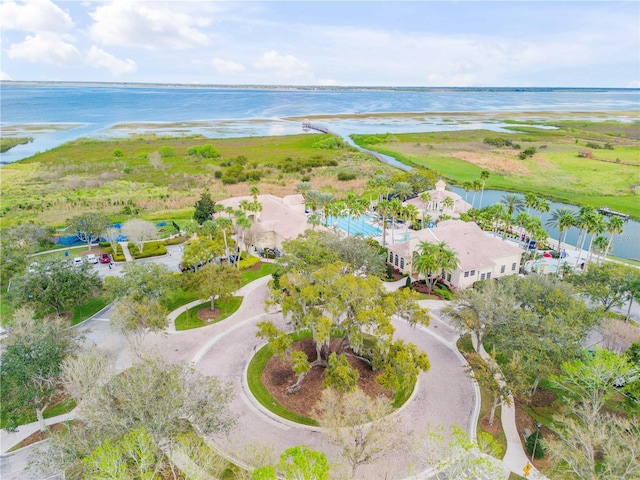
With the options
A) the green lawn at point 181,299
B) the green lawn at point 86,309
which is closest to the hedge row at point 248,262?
the green lawn at point 181,299

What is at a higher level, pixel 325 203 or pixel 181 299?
pixel 325 203

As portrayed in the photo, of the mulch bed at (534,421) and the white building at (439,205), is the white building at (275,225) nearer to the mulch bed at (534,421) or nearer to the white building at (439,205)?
the white building at (439,205)

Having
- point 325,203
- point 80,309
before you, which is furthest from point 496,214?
point 80,309

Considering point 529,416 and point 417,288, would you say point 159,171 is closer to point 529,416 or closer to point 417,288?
point 417,288

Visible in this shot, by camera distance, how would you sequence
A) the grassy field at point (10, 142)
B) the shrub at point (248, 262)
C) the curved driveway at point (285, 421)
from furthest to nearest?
the grassy field at point (10, 142)
the shrub at point (248, 262)
the curved driveway at point (285, 421)

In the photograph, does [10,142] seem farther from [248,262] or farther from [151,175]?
[248,262]

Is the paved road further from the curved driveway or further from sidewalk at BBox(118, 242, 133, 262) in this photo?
sidewalk at BBox(118, 242, 133, 262)

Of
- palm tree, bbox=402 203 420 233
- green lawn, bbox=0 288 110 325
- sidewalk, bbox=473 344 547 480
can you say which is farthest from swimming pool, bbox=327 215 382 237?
sidewalk, bbox=473 344 547 480

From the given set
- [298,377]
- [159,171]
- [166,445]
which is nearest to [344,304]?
[298,377]
